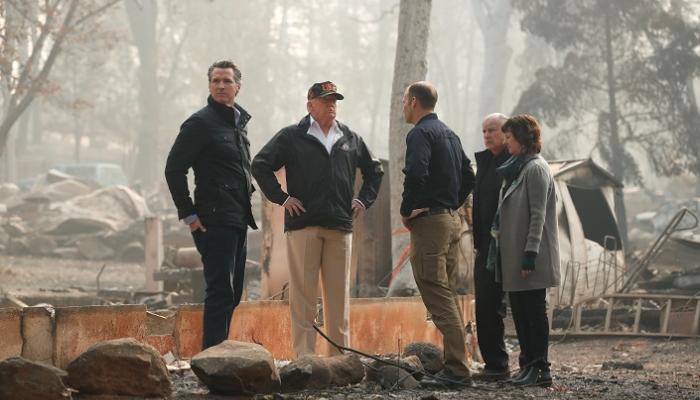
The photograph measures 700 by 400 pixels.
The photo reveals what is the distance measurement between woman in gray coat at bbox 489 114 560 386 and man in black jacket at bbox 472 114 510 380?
22 centimetres

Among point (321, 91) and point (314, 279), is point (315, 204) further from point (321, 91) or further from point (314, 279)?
point (321, 91)

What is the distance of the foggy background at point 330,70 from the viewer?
2669cm

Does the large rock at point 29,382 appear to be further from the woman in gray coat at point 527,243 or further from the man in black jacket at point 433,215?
the woman in gray coat at point 527,243

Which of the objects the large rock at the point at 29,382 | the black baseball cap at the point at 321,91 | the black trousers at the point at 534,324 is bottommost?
the large rock at the point at 29,382

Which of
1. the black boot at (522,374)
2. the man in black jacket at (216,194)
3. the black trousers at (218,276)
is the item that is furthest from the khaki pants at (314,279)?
the black boot at (522,374)

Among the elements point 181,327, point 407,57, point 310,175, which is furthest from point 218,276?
point 407,57

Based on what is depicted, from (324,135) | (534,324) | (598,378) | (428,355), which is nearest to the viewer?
(534,324)

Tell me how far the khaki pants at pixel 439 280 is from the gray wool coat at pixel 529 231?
0.40 meters

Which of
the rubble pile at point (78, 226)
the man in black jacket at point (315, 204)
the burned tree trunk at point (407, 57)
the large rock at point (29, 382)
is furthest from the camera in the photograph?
the rubble pile at point (78, 226)

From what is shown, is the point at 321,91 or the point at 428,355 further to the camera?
the point at 428,355

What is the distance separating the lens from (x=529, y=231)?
7.13m

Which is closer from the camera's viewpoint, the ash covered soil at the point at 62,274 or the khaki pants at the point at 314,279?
the khaki pants at the point at 314,279

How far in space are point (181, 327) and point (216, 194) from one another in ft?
4.45

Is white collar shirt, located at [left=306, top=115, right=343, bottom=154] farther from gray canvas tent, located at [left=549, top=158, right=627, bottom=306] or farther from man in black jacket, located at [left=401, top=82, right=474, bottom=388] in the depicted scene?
gray canvas tent, located at [left=549, top=158, right=627, bottom=306]
